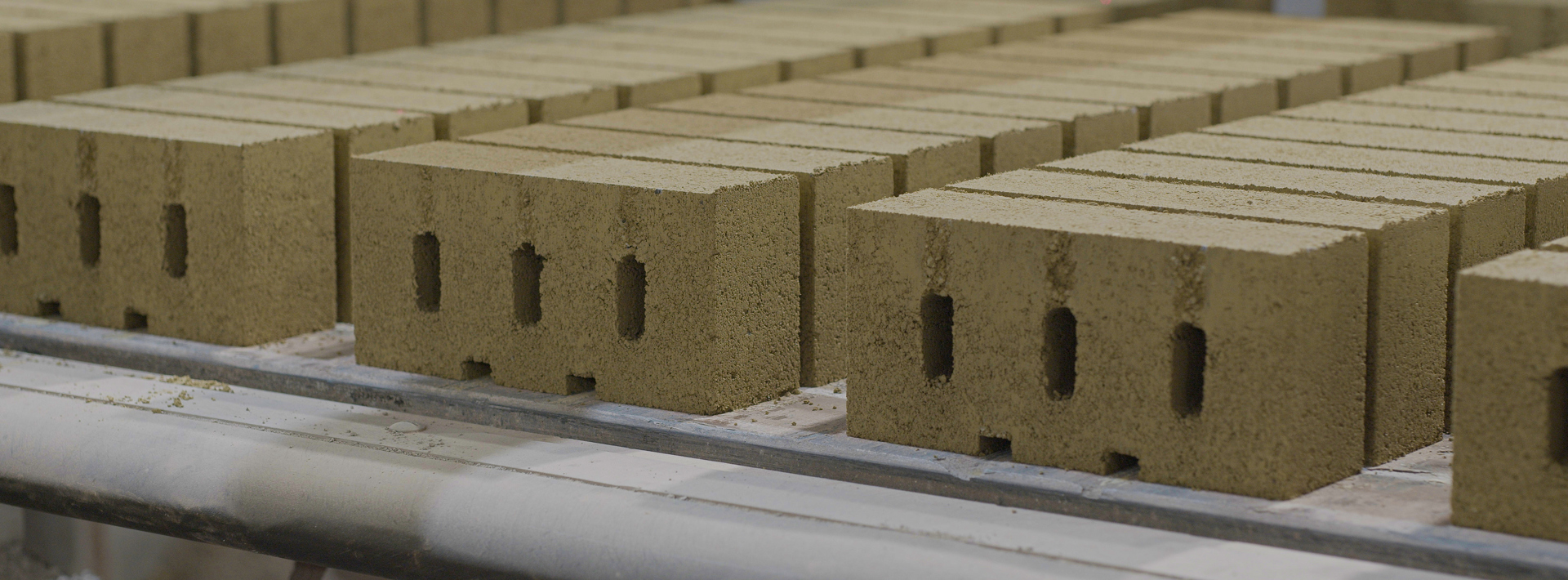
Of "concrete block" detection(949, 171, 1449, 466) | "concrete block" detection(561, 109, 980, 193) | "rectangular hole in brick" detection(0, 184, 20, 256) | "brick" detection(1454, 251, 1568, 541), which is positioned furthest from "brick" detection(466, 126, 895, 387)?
"rectangular hole in brick" detection(0, 184, 20, 256)

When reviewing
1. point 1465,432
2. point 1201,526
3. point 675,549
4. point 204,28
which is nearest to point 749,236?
point 675,549

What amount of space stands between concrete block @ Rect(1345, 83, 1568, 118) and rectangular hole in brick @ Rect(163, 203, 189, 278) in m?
4.57

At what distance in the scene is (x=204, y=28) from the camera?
9.34 m

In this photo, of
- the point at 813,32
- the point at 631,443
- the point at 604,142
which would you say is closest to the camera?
the point at 631,443

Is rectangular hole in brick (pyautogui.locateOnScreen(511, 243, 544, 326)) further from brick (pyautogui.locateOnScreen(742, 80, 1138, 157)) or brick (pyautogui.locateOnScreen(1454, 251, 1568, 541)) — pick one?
brick (pyautogui.locateOnScreen(1454, 251, 1568, 541))

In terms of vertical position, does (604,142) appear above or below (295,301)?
above

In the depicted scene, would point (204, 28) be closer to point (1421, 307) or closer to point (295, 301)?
point (295, 301)

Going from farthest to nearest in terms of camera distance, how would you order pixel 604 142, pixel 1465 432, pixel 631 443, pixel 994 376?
pixel 604 142 < pixel 631 443 < pixel 994 376 < pixel 1465 432

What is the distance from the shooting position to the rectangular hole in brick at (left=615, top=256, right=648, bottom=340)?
5.89 metres

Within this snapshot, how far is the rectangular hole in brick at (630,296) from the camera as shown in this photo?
19.3 feet

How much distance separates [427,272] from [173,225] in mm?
1122

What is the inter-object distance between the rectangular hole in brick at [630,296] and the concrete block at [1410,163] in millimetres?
1862

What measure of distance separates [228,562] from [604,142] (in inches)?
86.1

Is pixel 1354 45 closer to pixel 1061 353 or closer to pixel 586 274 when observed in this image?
pixel 1061 353
